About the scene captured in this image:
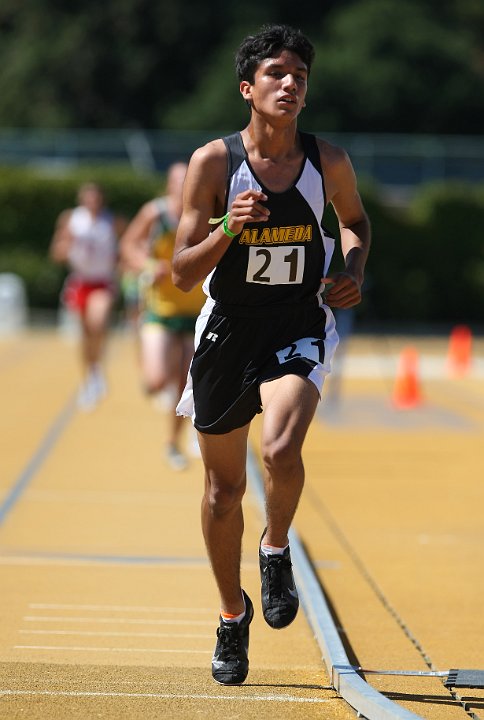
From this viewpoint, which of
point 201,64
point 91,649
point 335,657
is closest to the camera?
point 335,657

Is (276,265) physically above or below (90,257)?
above

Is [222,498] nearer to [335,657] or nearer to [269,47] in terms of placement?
[335,657]

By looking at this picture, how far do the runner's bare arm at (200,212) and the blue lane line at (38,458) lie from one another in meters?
3.80

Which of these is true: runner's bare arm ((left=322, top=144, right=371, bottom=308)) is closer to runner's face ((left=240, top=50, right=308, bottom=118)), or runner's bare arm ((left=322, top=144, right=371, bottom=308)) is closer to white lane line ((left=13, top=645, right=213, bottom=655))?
runner's face ((left=240, top=50, right=308, bottom=118))

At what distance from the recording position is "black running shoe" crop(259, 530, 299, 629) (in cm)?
509

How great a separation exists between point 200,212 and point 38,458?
21.6 feet

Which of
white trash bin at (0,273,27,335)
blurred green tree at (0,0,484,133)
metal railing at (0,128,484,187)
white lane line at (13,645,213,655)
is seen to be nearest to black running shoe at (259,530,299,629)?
white lane line at (13,645,213,655)

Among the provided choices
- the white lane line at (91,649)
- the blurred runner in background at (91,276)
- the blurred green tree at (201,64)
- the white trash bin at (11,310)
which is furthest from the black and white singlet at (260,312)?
the blurred green tree at (201,64)

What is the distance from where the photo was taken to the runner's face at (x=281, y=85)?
5.12 metres

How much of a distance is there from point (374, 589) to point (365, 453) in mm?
5311

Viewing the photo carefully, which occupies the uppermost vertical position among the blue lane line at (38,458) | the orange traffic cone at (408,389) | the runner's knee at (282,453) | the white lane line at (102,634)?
the runner's knee at (282,453)

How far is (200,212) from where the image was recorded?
511 cm

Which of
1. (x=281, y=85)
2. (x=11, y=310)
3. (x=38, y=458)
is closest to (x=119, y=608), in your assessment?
(x=281, y=85)

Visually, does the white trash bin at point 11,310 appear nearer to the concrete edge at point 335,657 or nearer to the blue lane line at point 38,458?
the blue lane line at point 38,458
